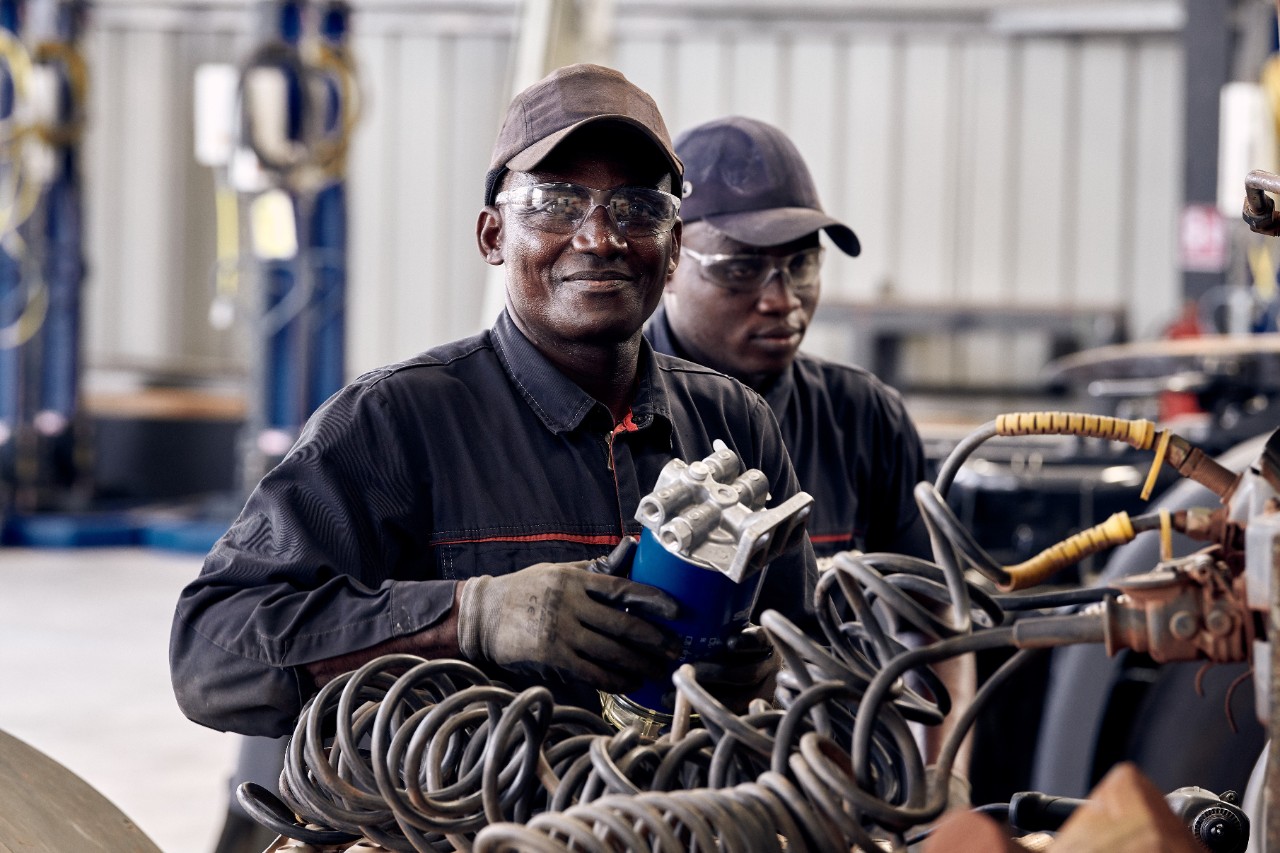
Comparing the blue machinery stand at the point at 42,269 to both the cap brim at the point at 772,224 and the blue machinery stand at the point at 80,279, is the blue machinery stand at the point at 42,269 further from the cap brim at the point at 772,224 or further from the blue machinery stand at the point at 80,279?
the cap brim at the point at 772,224

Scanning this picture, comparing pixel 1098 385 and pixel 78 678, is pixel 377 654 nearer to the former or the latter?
pixel 1098 385

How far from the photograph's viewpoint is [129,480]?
1016 centimetres

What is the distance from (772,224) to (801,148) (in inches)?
309

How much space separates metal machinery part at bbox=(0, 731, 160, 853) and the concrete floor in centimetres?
126

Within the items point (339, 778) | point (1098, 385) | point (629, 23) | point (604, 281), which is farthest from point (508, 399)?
point (629, 23)

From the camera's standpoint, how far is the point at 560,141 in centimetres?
142

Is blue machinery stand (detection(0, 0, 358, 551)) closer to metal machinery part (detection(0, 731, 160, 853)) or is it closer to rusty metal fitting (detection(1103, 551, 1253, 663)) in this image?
metal machinery part (detection(0, 731, 160, 853))

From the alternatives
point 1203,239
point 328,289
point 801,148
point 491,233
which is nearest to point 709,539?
point 491,233

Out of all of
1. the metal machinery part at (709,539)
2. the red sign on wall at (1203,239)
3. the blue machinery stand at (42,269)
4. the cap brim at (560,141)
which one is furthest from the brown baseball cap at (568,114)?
the blue machinery stand at (42,269)

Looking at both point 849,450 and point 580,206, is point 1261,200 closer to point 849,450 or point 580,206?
point 580,206

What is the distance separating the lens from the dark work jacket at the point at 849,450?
2.17 meters

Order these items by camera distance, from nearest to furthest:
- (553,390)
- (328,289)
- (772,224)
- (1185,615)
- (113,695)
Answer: (1185,615) < (553,390) < (772,224) < (113,695) < (328,289)

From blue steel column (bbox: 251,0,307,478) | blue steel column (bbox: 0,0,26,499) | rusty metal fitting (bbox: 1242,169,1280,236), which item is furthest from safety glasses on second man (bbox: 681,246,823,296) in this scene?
blue steel column (bbox: 0,0,26,499)

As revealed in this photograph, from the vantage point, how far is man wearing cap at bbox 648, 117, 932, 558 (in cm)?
215
